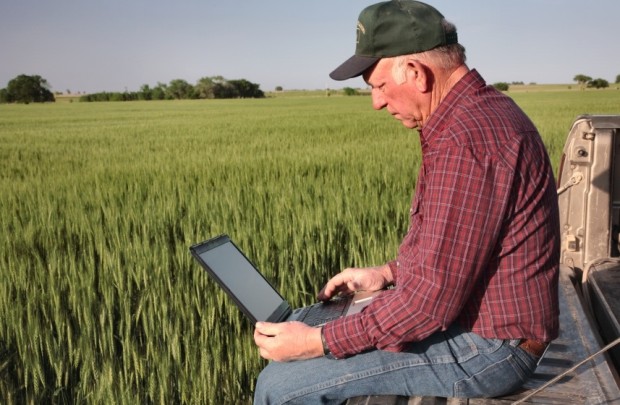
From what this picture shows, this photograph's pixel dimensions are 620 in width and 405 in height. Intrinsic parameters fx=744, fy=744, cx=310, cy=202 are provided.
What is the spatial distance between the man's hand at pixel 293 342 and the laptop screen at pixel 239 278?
0.12 metres

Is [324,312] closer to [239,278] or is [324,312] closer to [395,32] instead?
[239,278]

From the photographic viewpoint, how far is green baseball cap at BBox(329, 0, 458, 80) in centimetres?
144

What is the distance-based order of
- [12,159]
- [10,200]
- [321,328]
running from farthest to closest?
[12,159], [10,200], [321,328]

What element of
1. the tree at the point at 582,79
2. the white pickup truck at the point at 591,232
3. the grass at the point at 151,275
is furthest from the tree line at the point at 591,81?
the white pickup truck at the point at 591,232

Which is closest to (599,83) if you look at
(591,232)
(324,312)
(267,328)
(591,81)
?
(591,81)

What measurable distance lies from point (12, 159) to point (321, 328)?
8147 mm

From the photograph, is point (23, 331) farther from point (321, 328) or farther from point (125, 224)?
point (321, 328)

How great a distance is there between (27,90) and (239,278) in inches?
2345

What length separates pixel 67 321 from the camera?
2730 mm

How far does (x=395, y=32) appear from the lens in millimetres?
1467

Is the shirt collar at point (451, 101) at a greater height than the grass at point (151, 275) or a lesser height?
Answer: greater

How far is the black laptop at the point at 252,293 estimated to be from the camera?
1.70 metres

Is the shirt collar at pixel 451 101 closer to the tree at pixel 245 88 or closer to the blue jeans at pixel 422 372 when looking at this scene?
the blue jeans at pixel 422 372

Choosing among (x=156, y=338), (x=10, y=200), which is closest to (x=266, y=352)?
(x=156, y=338)
